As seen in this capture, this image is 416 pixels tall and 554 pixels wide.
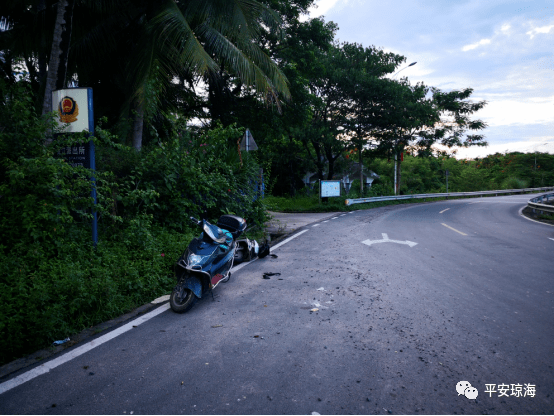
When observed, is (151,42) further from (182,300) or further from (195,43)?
(182,300)

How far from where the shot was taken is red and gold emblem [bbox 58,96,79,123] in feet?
18.5

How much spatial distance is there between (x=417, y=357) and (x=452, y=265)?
167 inches

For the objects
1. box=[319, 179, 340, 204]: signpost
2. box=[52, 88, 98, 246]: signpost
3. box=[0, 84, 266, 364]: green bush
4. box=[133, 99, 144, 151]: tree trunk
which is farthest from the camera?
box=[319, 179, 340, 204]: signpost

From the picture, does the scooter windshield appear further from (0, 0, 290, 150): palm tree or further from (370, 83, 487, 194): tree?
(370, 83, 487, 194): tree

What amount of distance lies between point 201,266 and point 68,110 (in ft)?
10.7

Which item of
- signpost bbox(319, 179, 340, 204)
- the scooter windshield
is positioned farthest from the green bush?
signpost bbox(319, 179, 340, 204)

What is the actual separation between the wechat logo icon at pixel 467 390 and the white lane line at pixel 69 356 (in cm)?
328

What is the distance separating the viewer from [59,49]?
690cm

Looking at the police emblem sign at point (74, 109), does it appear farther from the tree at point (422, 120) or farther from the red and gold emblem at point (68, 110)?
the tree at point (422, 120)

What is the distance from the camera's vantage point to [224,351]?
140 inches

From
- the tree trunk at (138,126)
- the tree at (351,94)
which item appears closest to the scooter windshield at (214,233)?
the tree trunk at (138,126)

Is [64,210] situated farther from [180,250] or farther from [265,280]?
[265,280]

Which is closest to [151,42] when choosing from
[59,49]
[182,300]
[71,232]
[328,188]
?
[59,49]

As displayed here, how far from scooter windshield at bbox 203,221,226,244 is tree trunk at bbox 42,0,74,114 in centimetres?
414
